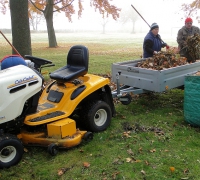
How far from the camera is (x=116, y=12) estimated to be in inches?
761

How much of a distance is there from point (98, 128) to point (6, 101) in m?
1.64

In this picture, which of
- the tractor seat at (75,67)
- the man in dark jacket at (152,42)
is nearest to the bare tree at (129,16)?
the man in dark jacket at (152,42)

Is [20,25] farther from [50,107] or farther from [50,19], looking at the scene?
[50,19]

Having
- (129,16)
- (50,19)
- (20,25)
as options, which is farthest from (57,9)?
(129,16)

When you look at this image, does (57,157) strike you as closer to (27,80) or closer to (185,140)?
(27,80)

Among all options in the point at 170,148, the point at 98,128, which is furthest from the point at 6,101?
the point at 170,148

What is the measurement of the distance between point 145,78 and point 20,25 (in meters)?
4.57

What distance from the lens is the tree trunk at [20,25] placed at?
7.94m

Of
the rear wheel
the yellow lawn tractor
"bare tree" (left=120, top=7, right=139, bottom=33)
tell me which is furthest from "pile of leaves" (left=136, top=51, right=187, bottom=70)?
"bare tree" (left=120, top=7, right=139, bottom=33)

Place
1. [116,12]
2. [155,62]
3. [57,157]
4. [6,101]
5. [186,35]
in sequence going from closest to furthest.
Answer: [6,101], [57,157], [155,62], [186,35], [116,12]

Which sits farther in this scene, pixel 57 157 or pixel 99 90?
pixel 99 90

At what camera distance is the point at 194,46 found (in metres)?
6.51

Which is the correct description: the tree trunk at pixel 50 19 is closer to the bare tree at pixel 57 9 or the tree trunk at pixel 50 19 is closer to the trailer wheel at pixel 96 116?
the bare tree at pixel 57 9

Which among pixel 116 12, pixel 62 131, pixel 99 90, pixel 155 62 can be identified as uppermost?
pixel 116 12
